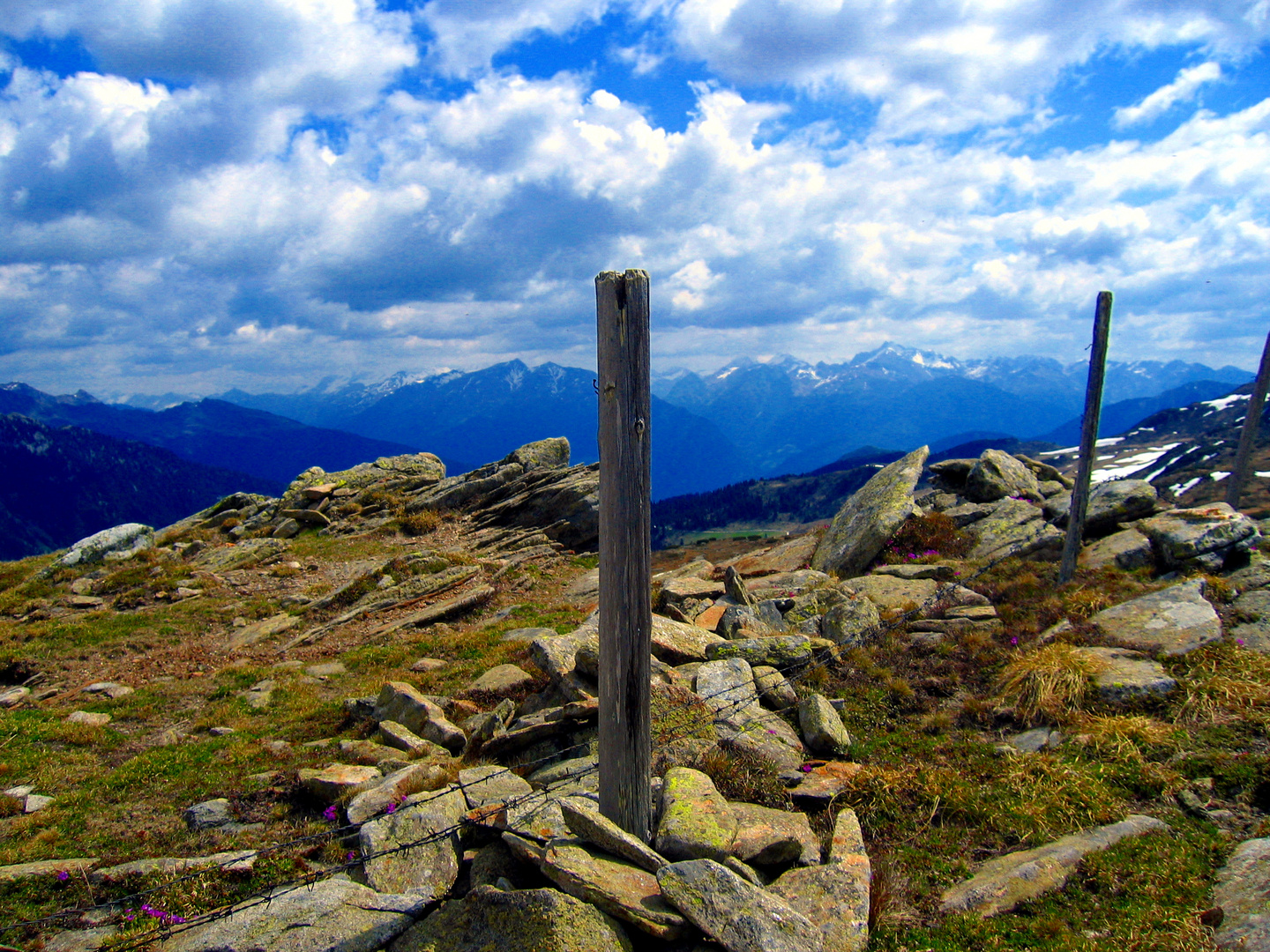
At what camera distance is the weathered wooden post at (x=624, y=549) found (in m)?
6.73

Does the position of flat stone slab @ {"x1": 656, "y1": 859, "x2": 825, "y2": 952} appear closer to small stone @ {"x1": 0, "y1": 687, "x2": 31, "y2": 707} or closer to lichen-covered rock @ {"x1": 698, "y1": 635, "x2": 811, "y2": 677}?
lichen-covered rock @ {"x1": 698, "y1": 635, "x2": 811, "y2": 677}

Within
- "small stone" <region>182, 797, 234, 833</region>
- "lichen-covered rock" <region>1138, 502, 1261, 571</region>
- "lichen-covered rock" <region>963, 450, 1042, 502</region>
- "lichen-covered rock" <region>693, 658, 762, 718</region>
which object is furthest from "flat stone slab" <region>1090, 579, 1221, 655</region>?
"small stone" <region>182, 797, 234, 833</region>

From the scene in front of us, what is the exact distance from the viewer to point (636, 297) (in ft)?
22.0

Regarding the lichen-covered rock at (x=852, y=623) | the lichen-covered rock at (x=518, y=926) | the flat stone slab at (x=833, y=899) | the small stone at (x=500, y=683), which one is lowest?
the small stone at (x=500, y=683)

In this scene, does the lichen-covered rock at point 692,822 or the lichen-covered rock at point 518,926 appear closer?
the lichen-covered rock at point 518,926

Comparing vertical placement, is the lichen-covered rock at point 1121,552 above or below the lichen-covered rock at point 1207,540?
below

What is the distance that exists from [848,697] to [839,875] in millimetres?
5610

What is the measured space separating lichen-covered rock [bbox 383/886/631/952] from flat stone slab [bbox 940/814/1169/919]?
392 cm

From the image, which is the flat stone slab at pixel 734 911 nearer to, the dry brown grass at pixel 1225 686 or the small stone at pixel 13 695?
the dry brown grass at pixel 1225 686

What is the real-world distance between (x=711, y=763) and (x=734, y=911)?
145 inches

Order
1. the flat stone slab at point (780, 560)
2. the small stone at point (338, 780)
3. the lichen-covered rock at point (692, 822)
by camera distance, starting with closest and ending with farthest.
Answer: the lichen-covered rock at point (692, 822) → the small stone at point (338, 780) → the flat stone slab at point (780, 560)

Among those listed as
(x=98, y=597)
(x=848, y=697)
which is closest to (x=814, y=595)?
(x=848, y=697)

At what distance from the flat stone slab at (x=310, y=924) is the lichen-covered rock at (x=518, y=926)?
36cm

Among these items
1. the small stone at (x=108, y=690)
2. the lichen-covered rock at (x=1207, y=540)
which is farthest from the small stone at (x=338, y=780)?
the lichen-covered rock at (x=1207, y=540)
